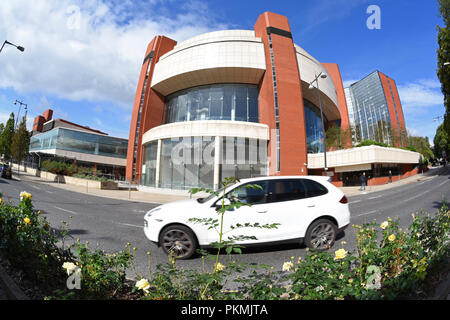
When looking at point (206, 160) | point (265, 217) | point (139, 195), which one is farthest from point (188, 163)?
point (265, 217)

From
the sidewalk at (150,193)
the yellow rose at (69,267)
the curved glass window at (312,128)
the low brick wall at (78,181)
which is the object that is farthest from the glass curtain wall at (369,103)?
the yellow rose at (69,267)

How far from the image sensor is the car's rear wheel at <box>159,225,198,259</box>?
412 cm

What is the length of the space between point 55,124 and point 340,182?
2896 inches

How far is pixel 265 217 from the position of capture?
164 inches

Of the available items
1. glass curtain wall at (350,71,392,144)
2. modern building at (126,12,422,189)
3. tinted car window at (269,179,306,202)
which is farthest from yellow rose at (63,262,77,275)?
glass curtain wall at (350,71,392,144)

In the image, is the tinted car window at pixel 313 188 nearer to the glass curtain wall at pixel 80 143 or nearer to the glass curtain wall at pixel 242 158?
the glass curtain wall at pixel 242 158

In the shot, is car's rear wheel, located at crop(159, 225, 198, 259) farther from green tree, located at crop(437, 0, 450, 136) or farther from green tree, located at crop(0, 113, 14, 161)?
green tree, located at crop(0, 113, 14, 161)

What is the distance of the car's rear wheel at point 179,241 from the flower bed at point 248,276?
1485 mm

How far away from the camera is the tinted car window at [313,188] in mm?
4695

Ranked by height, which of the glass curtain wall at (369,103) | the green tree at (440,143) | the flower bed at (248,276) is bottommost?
the flower bed at (248,276)

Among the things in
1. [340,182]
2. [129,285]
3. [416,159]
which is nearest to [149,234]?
[129,285]

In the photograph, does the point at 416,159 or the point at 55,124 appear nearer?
the point at 416,159
